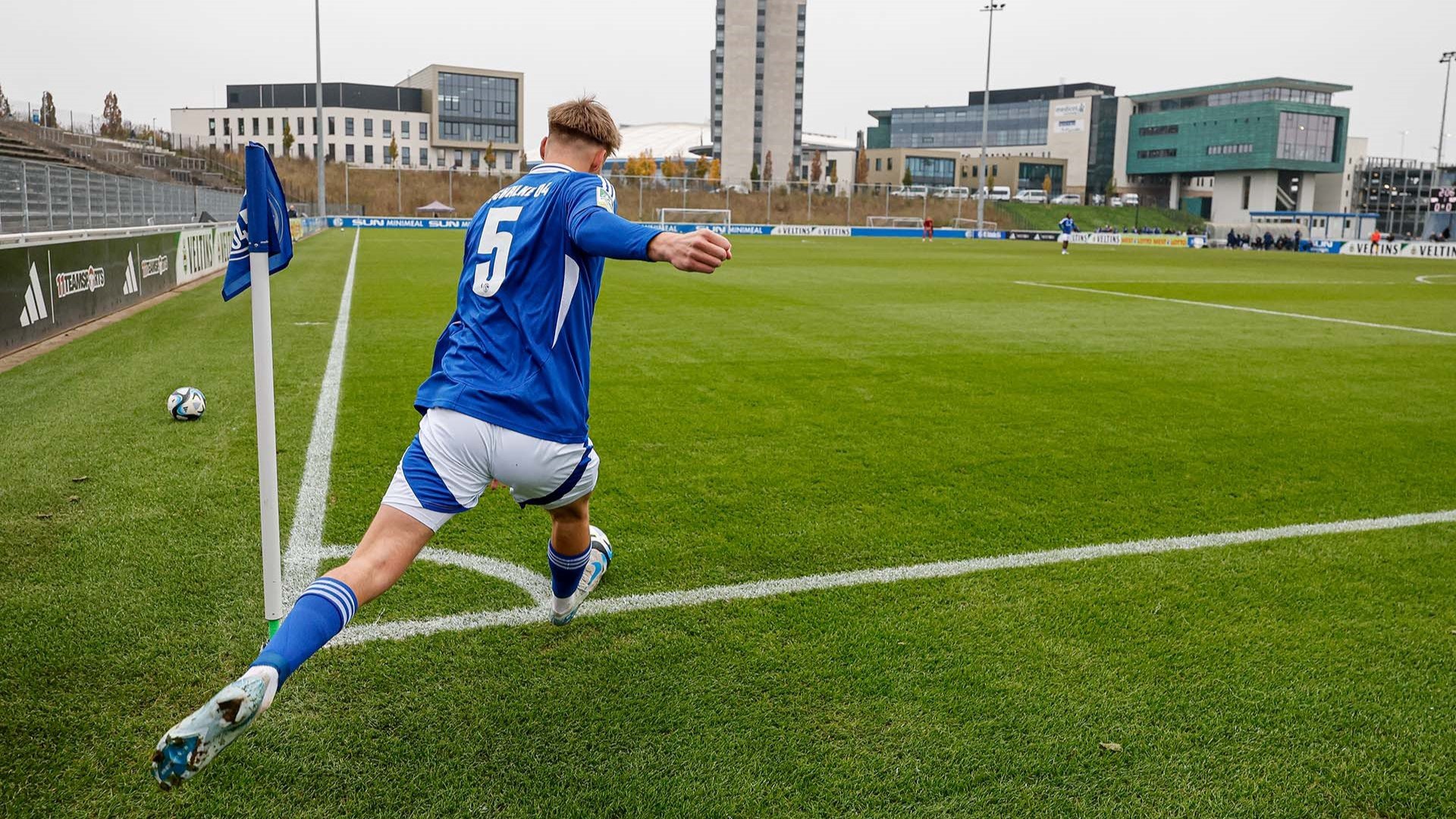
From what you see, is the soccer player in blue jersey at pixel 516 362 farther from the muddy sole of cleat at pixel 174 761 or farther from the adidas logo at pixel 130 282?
the adidas logo at pixel 130 282

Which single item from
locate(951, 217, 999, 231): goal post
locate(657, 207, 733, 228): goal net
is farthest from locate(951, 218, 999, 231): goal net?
locate(657, 207, 733, 228): goal net

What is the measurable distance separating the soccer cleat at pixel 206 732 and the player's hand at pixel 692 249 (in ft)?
4.78

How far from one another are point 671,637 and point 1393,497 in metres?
4.49

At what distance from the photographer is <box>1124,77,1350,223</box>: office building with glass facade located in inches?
3893

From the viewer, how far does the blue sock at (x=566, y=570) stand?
3.81m

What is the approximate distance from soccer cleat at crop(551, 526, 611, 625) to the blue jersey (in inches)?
37.0

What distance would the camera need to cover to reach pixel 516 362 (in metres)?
3.06

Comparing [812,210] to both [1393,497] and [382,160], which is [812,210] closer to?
[382,160]

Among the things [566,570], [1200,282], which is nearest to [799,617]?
[566,570]

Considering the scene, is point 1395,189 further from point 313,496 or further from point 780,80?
point 313,496

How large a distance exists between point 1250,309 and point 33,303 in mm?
17132

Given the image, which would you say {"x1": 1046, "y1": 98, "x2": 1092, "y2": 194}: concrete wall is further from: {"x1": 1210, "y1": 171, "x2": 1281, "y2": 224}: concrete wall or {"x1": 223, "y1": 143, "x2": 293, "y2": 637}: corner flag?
{"x1": 223, "y1": 143, "x2": 293, "y2": 637}: corner flag

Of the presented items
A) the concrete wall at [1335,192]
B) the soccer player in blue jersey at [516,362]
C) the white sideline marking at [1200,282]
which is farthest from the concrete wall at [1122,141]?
the soccer player in blue jersey at [516,362]

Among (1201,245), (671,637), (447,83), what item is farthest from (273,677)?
(447,83)
